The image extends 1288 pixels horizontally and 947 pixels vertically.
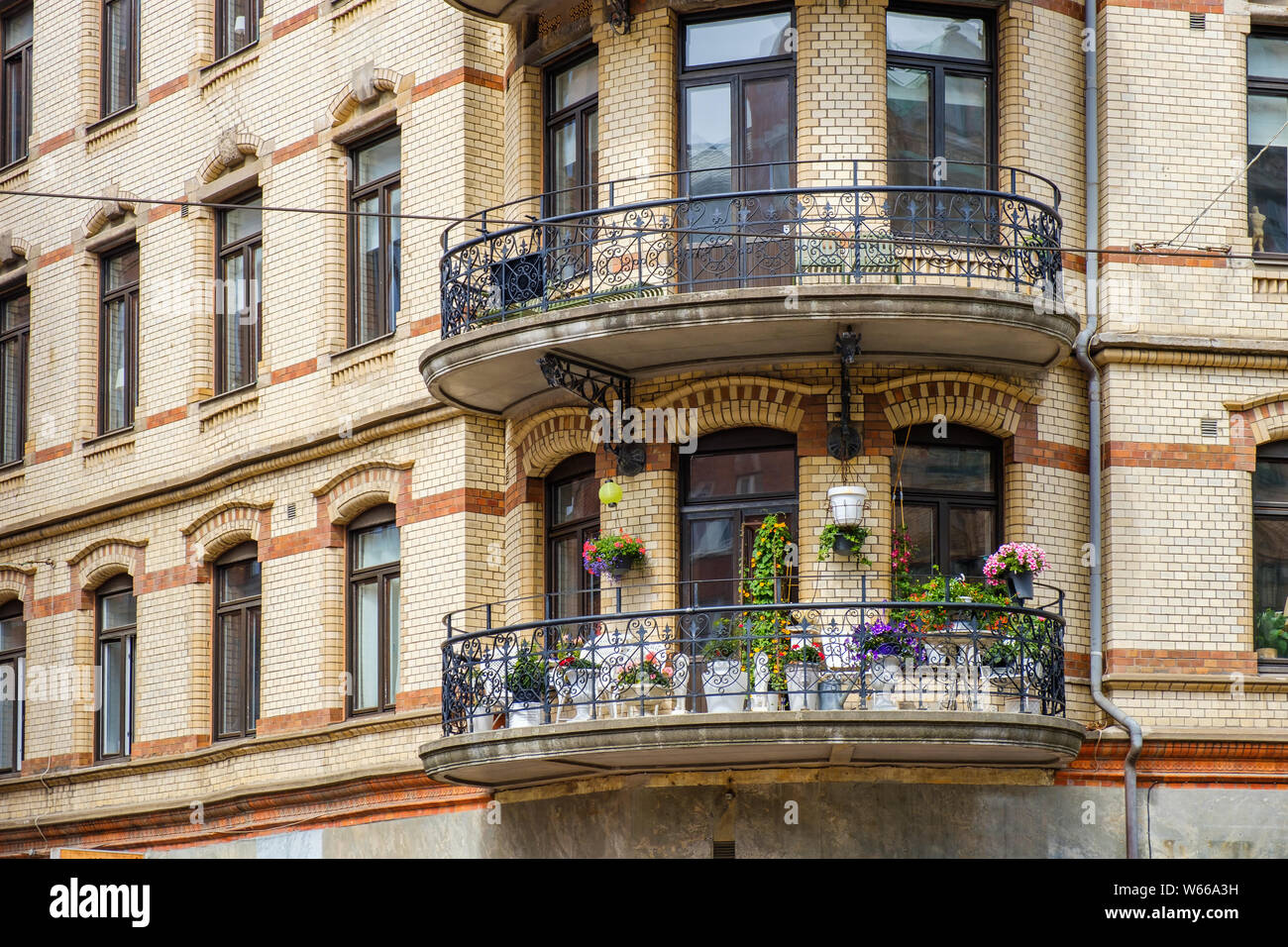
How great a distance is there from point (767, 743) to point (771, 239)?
4.04m

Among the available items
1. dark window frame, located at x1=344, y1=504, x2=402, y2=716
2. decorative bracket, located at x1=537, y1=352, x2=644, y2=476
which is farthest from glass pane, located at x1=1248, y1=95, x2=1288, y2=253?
dark window frame, located at x1=344, y1=504, x2=402, y2=716

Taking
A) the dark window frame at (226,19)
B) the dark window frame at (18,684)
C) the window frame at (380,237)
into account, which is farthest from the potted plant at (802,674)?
the dark window frame at (18,684)

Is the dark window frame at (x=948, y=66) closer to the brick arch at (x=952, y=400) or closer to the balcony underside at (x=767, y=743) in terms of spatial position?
the brick arch at (x=952, y=400)

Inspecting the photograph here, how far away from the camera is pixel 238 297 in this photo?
24.1 m

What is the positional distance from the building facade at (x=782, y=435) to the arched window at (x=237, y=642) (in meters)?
0.62

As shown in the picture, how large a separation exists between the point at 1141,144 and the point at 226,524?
1023cm

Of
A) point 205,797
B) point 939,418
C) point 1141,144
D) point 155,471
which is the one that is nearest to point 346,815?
point 205,797

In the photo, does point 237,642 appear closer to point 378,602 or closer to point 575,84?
point 378,602

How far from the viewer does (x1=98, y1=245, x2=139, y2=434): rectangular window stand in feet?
84.3

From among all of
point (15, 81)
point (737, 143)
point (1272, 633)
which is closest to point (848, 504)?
point (737, 143)

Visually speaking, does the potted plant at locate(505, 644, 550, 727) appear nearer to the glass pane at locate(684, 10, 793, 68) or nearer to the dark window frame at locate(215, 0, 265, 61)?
the glass pane at locate(684, 10, 793, 68)

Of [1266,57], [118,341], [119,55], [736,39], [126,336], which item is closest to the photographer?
[736,39]

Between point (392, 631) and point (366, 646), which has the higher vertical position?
point (392, 631)

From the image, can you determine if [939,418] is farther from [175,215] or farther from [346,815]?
[175,215]
